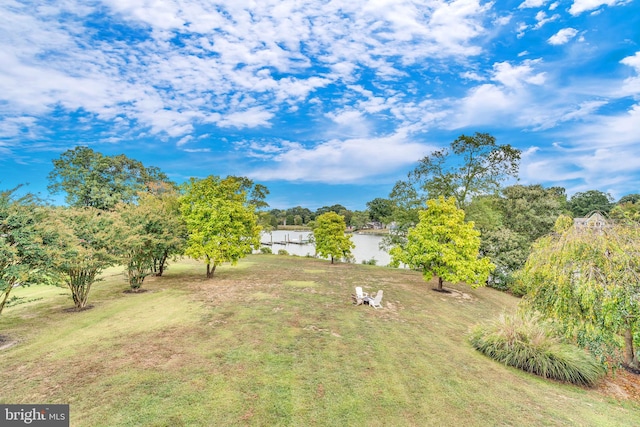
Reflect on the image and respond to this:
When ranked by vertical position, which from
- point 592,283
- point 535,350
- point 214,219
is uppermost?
point 214,219

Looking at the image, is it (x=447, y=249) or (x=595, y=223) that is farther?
(x=447, y=249)

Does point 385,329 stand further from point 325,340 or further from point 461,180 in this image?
point 461,180

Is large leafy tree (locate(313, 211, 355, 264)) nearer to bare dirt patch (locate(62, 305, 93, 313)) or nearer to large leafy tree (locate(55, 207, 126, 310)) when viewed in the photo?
large leafy tree (locate(55, 207, 126, 310))

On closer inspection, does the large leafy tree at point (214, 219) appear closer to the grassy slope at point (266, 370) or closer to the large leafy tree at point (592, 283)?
the grassy slope at point (266, 370)

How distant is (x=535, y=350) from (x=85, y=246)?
43.2 feet

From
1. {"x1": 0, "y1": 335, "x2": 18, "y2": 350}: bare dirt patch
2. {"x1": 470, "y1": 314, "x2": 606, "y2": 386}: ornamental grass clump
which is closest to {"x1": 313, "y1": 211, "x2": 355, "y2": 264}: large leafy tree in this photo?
{"x1": 470, "y1": 314, "x2": 606, "y2": 386}: ornamental grass clump

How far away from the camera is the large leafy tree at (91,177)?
32.0m

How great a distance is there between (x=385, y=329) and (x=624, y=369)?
6.07 m

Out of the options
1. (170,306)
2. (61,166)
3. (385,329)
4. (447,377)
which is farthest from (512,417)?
(61,166)

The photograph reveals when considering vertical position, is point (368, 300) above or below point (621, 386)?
above

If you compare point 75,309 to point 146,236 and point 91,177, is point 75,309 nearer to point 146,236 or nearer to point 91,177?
point 146,236

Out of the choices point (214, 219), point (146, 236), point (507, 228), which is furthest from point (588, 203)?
point (146, 236)

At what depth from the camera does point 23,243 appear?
6.77m
